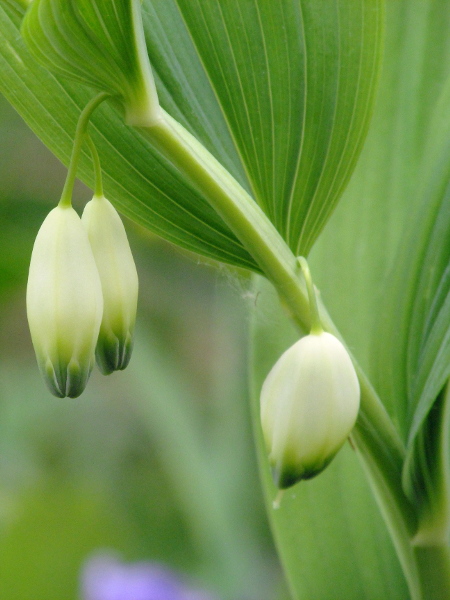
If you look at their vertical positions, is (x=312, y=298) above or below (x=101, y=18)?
below

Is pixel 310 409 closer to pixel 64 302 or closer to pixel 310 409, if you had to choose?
pixel 310 409

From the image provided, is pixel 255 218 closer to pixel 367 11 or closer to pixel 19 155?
pixel 367 11

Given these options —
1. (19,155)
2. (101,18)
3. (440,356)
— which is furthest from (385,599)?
(19,155)

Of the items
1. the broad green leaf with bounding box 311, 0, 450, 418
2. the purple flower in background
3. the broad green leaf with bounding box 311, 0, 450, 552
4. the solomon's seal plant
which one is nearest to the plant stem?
the solomon's seal plant

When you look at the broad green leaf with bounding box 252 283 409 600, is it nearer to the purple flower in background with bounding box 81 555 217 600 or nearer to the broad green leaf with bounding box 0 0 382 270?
the broad green leaf with bounding box 0 0 382 270

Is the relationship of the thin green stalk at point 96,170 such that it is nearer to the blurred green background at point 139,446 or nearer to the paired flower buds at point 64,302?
the paired flower buds at point 64,302

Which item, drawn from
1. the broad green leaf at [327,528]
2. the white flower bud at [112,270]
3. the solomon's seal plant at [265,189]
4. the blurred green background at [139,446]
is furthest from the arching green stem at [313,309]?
the blurred green background at [139,446]

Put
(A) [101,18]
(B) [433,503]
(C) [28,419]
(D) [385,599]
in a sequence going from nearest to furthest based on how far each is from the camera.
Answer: (A) [101,18] → (B) [433,503] → (D) [385,599] → (C) [28,419]
